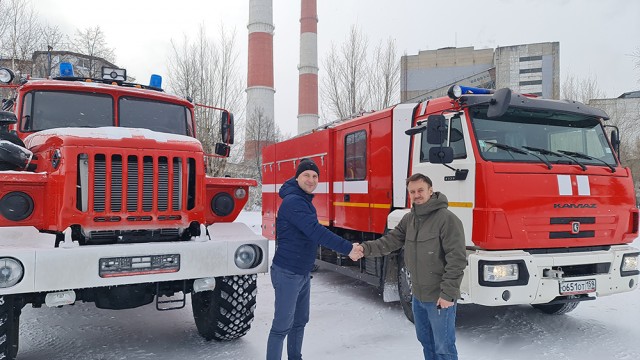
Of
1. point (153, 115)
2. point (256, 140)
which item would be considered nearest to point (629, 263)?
point (153, 115)

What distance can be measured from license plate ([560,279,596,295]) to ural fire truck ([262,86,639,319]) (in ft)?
0.03

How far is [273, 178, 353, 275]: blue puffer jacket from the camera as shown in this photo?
3514 millimetres

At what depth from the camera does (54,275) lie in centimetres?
341

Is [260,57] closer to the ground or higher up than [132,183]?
higher up

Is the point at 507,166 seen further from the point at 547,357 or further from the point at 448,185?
the point at 547,357

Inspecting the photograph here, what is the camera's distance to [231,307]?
4.55 metres

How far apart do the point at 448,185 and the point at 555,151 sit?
4.18ft

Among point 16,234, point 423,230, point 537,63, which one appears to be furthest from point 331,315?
point 537,63

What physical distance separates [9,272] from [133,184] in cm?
110

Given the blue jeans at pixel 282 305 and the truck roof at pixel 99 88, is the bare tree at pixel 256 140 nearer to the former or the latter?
the truck roof at pixel 99 88

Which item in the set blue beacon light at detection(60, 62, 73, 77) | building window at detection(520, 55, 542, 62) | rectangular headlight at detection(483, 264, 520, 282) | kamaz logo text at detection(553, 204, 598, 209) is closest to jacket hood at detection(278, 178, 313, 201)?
rectangular headlight at detection(483, 264, 520, 282)

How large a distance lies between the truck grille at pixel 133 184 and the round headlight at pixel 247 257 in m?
0.63

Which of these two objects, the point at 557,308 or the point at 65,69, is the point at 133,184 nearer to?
the point at 65,69

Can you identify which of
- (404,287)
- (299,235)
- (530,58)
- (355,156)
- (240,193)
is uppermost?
(530,58)
